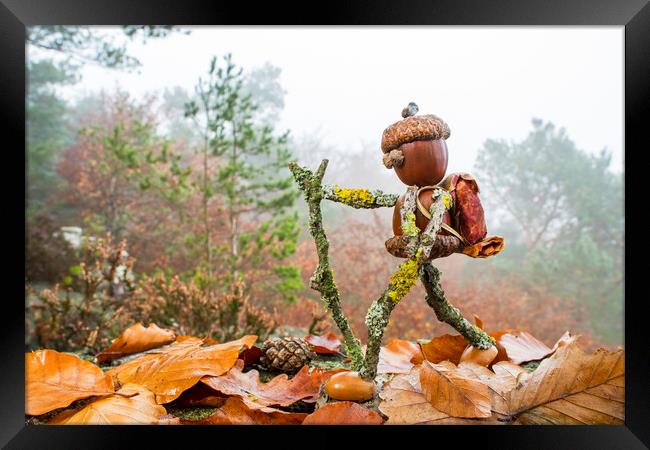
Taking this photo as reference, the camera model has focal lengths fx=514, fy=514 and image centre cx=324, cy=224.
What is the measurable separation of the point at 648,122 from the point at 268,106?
9.70ft

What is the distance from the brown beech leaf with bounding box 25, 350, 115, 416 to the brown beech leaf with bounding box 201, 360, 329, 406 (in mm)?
190

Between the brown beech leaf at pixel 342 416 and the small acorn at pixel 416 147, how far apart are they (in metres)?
0.43

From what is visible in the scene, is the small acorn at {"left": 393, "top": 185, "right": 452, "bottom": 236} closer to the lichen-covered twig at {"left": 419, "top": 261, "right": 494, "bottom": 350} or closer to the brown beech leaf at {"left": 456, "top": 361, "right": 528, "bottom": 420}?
the lichen-covered twig at {"left": 419, "top": 261, "right": 494, "bottom": 350}

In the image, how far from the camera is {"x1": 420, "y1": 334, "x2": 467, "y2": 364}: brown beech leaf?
1151 millimetres

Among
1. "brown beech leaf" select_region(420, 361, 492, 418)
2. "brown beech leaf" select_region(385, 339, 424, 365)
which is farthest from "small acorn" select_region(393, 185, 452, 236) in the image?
"brown beech leaf" select_region(385, 339, 424, 365)

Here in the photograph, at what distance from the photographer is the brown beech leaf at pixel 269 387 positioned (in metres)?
0.92

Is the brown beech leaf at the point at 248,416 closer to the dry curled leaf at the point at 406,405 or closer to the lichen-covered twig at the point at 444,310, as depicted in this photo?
the dry curled leaf at the point at 406,405

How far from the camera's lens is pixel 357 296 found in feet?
10.3

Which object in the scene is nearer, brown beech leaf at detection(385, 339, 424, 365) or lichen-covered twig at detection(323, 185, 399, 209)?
lichen-covered twig at detection(323, 185, 399, 209)

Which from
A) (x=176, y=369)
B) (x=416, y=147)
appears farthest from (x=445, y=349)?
(x=176, y=369)

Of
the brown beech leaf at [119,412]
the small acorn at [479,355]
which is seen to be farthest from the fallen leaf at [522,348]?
the brown beech leaf at [119,412]

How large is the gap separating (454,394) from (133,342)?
2.64 ft
